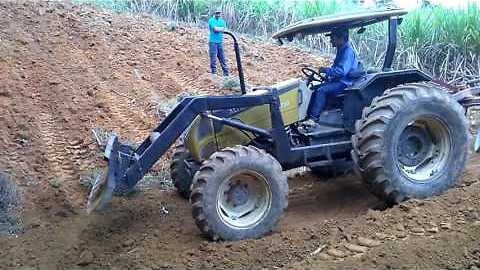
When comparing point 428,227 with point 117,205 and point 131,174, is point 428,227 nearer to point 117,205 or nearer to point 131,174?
point 131,174

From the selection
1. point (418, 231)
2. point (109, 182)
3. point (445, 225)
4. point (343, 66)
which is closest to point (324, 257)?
point (418, 231)

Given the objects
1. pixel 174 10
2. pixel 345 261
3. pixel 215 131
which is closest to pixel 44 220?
pixel 215 131

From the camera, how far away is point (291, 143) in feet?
23.5

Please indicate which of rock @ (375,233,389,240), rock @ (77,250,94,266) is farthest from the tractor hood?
rock @ (77,250,94,266)

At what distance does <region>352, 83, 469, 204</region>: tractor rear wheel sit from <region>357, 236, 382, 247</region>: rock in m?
0.90

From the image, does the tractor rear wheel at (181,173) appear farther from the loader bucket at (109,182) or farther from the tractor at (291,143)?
the loader bucket at (109,182)

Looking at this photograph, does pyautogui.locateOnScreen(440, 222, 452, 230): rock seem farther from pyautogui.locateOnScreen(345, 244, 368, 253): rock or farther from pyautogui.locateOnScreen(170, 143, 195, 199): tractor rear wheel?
pyautogui.locateOnScreen(170, 143, 195, 199): tractor rear wheel

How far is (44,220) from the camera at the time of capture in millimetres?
7438

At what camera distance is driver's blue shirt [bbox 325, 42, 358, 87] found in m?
7.29

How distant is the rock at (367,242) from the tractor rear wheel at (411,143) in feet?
2.96

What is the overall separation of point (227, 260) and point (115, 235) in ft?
4.94

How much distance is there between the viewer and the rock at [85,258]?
6117mm

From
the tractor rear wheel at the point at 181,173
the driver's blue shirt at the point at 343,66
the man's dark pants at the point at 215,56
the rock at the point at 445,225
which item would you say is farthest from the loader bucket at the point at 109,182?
the man's dark pants at the point at 215,56

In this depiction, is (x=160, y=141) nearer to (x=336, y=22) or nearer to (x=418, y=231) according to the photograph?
(x=336, y=22)
